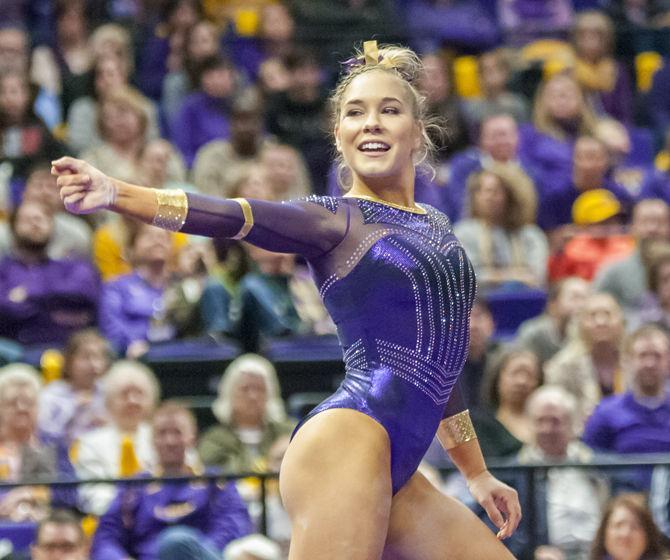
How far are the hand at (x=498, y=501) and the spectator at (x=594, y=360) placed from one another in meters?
2.92

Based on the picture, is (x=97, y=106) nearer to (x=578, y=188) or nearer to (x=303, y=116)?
(x=303, y=116)

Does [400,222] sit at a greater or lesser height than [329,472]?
greater

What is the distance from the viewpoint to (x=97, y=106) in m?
9.05

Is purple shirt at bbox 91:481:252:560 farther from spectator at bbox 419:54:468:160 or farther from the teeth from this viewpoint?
spectator at bbox 419:54:468:160

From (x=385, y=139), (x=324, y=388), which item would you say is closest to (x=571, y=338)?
(x=324, y=388)

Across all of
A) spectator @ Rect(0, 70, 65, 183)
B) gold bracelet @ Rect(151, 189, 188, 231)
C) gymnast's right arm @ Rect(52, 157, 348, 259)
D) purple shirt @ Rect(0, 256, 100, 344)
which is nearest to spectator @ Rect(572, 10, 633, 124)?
spectator @ Rect(0, 70, 65, 183)

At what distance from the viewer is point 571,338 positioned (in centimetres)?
730

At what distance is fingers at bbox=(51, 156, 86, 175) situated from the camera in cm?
328

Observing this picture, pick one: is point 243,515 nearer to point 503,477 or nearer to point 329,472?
point 503,477

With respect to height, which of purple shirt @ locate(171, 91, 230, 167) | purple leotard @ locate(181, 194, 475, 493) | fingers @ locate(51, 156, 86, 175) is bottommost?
purple leotard @ locate(181, 194, 475, 493)

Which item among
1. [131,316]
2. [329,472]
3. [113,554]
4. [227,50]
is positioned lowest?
[113,554]

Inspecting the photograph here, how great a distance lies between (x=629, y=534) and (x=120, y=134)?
4.25 meters

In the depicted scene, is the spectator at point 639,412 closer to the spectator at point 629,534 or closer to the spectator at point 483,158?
the spectator at point 629,534

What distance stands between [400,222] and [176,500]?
87.9 inches
